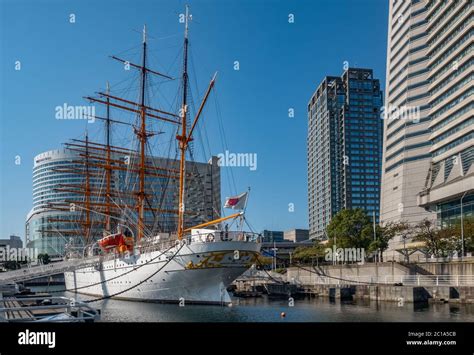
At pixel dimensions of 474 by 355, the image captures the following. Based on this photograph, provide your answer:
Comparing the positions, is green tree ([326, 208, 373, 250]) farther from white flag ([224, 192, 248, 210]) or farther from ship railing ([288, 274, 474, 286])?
Result: white flag ([224, 192, 248, 210])

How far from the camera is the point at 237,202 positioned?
39000mm

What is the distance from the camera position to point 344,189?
194500 millimetres

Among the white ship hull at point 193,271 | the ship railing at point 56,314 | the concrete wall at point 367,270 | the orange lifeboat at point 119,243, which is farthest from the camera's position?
the orange lifeboat at point 119,243

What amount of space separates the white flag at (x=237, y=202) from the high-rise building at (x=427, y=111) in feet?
147

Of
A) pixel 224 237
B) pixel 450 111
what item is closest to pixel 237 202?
pixel 224 237

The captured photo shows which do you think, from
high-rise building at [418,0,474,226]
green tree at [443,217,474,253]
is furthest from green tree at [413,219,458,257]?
high-rise building at [418,0,474,226]

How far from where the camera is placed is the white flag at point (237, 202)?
128 ft

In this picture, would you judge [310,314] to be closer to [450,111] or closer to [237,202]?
[237,202]

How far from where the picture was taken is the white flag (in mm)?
38906

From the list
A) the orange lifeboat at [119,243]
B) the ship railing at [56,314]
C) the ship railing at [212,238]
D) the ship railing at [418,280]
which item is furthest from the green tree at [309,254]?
the ship railing at [56,314]

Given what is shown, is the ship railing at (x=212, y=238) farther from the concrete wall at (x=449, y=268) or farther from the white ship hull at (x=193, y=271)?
the concrete wall at (x=449, y=268)
